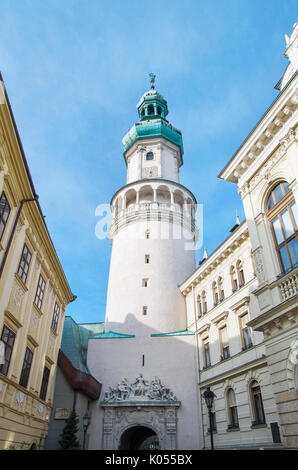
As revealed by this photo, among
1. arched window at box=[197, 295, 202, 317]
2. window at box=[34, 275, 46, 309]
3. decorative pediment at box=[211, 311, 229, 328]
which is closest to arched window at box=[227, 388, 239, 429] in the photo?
decorative pediment at box=[211, 311, 229, 328]

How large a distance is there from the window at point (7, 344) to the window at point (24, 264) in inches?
97.9

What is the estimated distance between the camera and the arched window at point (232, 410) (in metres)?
21.0

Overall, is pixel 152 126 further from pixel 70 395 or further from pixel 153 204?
pixel 70 395

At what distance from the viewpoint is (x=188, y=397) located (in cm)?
2614

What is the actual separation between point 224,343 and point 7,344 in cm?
1471

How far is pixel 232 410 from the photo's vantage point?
21.7 meters

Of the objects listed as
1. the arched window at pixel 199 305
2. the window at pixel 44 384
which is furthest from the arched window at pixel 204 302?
the window at pixel 44 384

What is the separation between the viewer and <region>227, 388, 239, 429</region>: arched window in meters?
21.0

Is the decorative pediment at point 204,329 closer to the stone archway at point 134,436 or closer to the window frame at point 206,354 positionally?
the window frame at point 206,354

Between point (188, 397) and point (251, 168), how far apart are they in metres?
18.0

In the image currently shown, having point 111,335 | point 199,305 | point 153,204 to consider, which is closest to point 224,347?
point 199,305

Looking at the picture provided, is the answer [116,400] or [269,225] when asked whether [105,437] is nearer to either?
[116,400]
